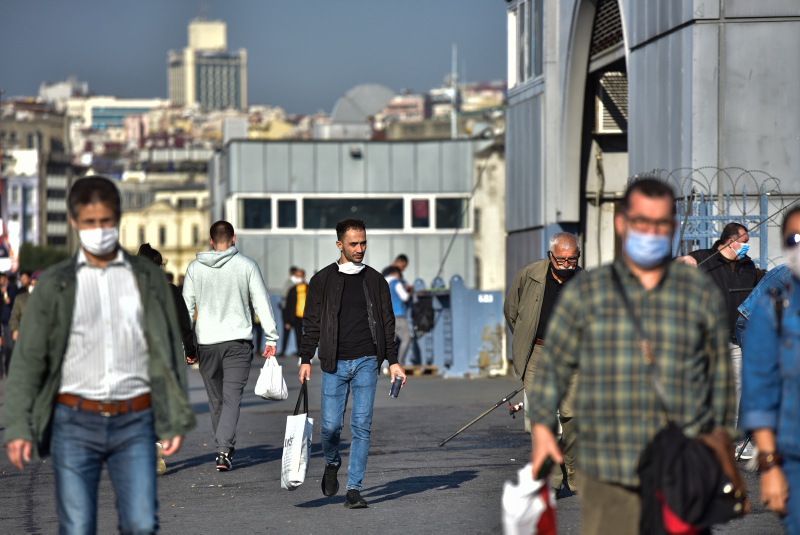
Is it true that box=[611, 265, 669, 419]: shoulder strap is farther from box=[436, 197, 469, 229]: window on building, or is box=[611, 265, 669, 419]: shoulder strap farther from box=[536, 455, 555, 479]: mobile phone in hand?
box=[436, 197, 469, 229]: window on building

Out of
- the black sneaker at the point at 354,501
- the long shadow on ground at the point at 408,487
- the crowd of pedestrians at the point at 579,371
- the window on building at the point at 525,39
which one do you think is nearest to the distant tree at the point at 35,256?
the window on building at the point at 525,39

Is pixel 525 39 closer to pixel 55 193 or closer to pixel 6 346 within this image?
pixel 6 346

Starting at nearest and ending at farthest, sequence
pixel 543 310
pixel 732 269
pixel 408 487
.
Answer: pixel 543 310 < pixel 408 487 < pixel 732 269

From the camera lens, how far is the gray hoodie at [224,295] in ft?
29.7

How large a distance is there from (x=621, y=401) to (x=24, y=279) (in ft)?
58.8

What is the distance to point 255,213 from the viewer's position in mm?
30703

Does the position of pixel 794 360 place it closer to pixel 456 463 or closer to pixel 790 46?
pixel 456 463

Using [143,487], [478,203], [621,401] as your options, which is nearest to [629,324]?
[621,401]

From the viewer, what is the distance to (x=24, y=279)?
2023cm

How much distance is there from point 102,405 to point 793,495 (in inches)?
98.1

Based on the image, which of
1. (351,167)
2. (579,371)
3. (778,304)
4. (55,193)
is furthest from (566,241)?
A: (55,193)

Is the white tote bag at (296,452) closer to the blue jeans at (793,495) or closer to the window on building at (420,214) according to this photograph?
the blue jeans at (793,495)

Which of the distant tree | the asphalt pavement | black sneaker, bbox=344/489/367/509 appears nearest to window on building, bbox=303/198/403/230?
the asphalt pavement

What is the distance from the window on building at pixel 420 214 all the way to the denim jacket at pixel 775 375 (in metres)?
27.8
